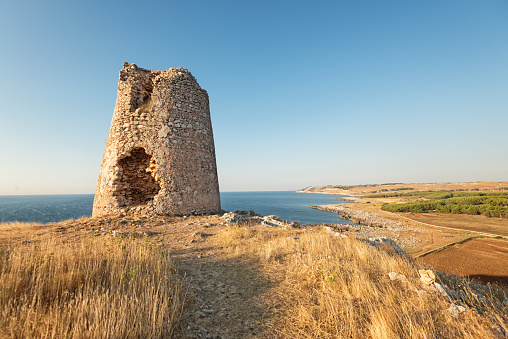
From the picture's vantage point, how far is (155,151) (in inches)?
379

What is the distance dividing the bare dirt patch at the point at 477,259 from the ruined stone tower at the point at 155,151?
691 inches

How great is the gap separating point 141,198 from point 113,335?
9232mm

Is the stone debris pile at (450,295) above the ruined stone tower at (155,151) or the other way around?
the other way around

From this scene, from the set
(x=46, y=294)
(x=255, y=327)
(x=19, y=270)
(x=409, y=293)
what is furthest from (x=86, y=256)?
(x=409, y=293)

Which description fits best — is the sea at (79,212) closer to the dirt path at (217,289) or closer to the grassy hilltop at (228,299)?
the dirt path at (217,289)

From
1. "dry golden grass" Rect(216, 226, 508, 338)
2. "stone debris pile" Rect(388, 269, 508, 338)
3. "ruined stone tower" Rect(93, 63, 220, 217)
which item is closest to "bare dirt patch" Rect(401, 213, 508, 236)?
"stone debris pile" Rect(388, 269, 508, 338)

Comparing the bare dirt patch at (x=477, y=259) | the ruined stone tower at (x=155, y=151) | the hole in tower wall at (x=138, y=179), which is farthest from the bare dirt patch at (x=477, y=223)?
the hole in tower wall at (x=138, y=179)

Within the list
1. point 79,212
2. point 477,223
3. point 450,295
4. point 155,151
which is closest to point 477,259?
point 450,295

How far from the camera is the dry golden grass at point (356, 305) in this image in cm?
253

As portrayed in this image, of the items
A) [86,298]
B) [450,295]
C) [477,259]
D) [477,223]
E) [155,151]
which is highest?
[155,151]

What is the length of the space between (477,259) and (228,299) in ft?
87.6

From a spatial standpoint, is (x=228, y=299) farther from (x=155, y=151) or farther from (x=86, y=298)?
(x=155, y=151)

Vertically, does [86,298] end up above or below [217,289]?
above

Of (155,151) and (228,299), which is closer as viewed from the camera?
(228,299)
